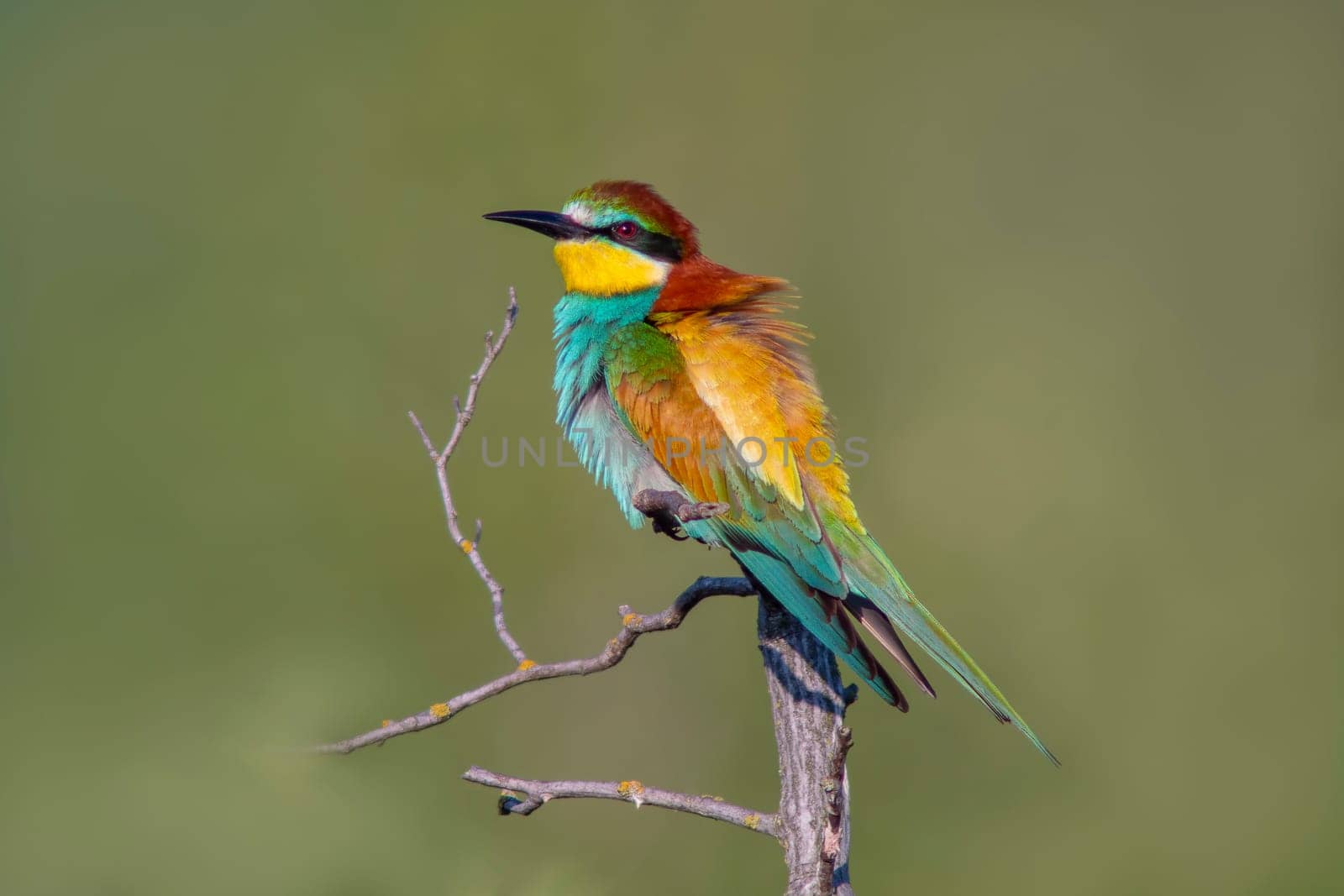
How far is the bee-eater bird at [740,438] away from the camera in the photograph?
204 centimetres

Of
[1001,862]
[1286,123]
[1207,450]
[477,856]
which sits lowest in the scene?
[1001,862]

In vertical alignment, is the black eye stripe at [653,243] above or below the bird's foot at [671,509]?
above

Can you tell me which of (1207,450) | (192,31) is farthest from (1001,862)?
(192,31)

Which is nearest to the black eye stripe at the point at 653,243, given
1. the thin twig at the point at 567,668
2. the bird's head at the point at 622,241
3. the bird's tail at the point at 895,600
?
the bird's head at the point at 622,241

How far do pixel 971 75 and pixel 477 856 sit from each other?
4.59 metres

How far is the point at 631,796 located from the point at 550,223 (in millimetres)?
1395

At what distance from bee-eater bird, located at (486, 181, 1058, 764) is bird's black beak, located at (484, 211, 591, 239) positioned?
0.20 meters

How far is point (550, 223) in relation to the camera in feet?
8.82

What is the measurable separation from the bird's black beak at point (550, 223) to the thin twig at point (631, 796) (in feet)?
4.27

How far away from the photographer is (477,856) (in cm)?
118

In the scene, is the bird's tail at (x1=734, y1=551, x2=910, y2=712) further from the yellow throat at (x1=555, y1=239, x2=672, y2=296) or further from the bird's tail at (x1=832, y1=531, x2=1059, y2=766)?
the yellow throat at (x1=555, y1=239, x2=672, y2=296)

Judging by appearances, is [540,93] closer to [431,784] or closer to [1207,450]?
[1207,450]

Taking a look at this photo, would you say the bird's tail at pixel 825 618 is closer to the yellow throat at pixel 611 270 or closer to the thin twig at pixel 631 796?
the thin twig at pixel 631 796

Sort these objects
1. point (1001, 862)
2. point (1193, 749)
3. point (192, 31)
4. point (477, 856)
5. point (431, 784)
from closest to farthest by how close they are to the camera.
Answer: point (477, 856) → point (431, 784) → point (1001, 862) → point (1193, 749) → point (192, 31)
